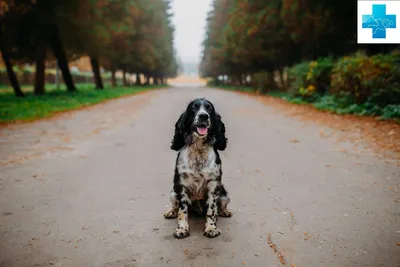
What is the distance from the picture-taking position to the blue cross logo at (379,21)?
12461 mm

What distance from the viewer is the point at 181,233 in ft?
11.7

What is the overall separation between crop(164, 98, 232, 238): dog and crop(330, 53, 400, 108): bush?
10.0 meters

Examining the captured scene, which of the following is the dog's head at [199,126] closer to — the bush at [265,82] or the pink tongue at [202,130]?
the pink tongue at [202,130]

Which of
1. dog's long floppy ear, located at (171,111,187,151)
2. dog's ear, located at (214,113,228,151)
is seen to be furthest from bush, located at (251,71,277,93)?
Result: dog's long floppy ear, located at (171,111,187,151)

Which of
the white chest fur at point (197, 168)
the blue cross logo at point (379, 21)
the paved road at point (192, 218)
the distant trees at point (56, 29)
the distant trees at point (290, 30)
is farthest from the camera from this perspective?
the distant trees at point (56, 29)

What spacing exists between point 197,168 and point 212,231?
0.65 meters

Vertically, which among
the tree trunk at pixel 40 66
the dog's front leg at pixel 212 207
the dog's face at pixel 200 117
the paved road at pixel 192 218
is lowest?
the paved road at pixel 192 218

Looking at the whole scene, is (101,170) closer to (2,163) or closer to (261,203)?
(2,163)

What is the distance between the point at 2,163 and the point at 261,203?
4936 millimetres

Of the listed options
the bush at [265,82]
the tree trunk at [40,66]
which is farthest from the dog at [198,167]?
the bush at [265,82]

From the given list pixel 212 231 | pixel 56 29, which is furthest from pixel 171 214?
pixel 56 29

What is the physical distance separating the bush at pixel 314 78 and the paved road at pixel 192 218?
386 inches

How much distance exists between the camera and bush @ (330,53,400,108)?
38.5 feet

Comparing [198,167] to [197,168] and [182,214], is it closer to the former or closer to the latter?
[197,168]
